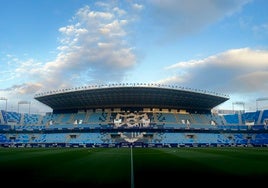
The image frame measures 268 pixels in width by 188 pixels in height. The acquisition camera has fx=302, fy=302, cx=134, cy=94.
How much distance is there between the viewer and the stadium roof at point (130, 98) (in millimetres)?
91500

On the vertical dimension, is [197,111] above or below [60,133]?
above

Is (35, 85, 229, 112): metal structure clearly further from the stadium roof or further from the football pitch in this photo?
the football pitch

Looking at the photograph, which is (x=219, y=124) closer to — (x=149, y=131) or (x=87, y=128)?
(x=149, y=131)

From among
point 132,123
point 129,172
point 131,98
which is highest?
point 131,98

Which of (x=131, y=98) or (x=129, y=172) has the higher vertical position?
(x=131, y=98)

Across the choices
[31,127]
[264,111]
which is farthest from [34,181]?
[264,111]

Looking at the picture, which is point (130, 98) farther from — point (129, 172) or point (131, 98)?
point (129, 172)

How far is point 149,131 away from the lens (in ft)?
322

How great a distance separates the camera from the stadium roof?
91.5 metres

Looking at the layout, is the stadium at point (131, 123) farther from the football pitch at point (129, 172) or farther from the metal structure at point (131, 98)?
the football pitch at point (129, 172)

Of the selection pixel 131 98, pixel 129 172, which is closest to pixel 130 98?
pixel 131 98

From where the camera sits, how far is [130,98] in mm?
96750

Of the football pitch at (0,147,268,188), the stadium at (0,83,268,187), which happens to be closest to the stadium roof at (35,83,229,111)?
the stadium at (0,83,268,187)

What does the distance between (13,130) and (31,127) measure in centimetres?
621
